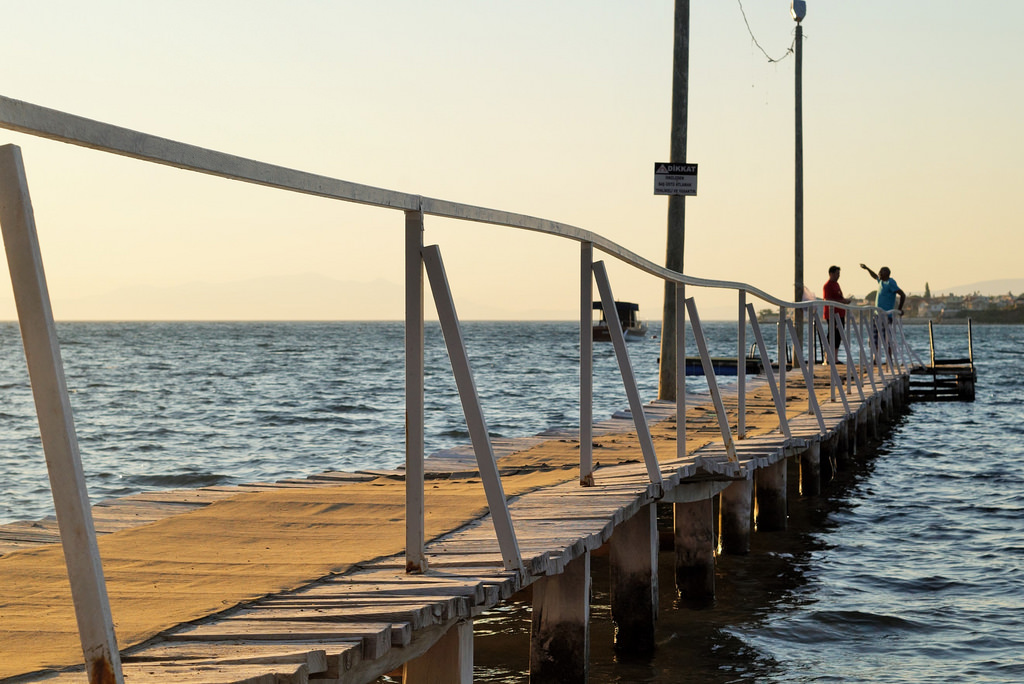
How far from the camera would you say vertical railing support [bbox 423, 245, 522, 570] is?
11.1 feet

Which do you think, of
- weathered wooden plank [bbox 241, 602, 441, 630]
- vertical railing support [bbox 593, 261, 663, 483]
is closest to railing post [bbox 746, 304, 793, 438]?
vertical railing support [bbox 593, 261, 663, 483]

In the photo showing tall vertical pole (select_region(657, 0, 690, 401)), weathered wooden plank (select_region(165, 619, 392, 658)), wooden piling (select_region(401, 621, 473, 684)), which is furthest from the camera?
tall vertical pole (select_region(657, 0, 690, 401))

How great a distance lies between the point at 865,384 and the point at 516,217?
14.8 meters

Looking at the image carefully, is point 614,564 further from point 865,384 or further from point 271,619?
point 865,384

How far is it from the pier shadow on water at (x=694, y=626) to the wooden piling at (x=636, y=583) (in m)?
0.11

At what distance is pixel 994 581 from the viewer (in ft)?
28.0

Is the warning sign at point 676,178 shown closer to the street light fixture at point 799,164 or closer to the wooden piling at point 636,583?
the wooden piling at point 636,583

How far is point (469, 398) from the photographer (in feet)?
11.5

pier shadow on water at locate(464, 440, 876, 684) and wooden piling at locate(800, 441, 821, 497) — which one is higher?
Result: wooden piling at locate(800, 441, 821, 497)

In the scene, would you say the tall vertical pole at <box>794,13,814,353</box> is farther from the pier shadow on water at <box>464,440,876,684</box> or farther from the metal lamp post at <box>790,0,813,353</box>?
the pier shadow on water at <box>464,440,876,684</box>

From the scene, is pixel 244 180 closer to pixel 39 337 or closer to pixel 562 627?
pixel 39 337

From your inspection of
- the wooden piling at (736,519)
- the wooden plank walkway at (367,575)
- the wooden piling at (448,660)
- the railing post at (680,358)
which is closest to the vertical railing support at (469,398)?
the wooden plank walkway at (367,575)

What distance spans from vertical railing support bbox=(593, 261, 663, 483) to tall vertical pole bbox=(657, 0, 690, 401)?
7304 mm

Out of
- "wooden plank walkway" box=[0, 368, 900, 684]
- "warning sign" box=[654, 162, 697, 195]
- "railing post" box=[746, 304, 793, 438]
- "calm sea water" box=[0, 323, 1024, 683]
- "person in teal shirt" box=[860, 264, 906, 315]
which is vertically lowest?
"calm sea water" box=[0, 323, 1024, 683]
